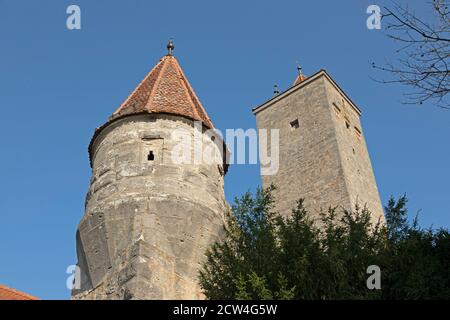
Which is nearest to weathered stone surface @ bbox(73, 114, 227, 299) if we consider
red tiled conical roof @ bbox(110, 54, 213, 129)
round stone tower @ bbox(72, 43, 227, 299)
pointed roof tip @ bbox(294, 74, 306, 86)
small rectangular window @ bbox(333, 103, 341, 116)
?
round stone tower @ bbox(72, 43, 227, 299)

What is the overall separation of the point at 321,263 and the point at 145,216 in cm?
337

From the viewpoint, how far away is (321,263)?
27.2ft

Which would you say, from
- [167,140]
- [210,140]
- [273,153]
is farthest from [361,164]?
[167,140]

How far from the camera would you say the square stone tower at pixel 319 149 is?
53.6 ft

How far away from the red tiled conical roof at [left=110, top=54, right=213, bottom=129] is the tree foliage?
3237 millimetres

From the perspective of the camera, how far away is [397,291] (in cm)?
806

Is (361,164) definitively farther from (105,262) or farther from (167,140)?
(105,262)

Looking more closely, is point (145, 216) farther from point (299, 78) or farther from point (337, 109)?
point (299, 78)

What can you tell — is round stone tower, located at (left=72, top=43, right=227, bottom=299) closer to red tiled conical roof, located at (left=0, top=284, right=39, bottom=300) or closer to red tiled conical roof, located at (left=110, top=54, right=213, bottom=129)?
red tiled conical roof, located at (left=110, top=54, right=213, bottom=129)

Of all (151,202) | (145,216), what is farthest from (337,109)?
(145,216)
